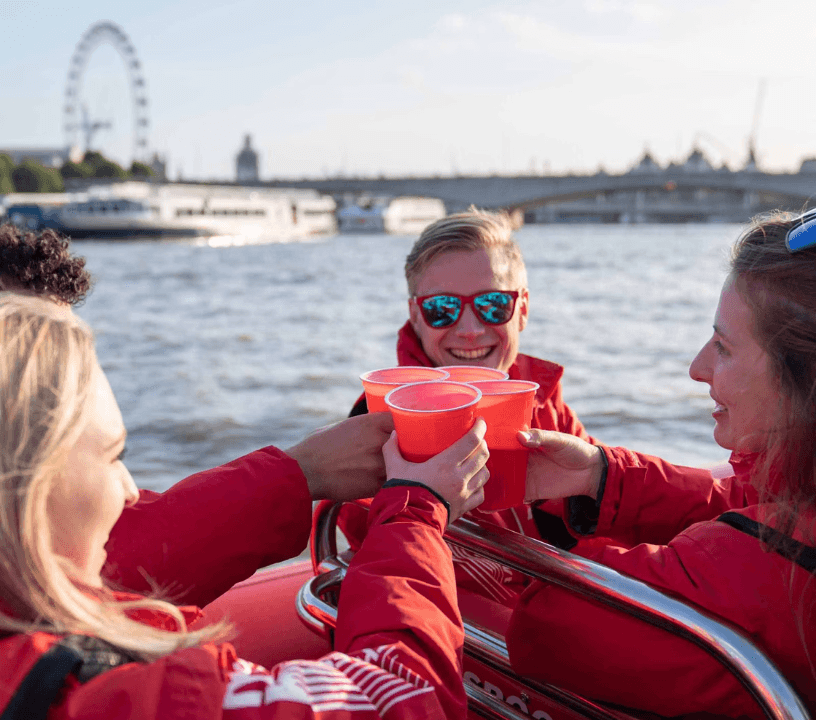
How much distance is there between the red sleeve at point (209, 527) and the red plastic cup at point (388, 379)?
18 cm

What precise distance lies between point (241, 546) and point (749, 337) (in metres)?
0.90

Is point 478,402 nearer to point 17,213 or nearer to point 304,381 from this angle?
point 304,381

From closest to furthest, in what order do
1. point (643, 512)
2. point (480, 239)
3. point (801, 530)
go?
point (801, 530), point (643, 512), point (480, 239)

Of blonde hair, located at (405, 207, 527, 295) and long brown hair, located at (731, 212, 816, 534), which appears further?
blonde hair, located at (405, 207, 527, 295)

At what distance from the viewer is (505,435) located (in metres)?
1.33

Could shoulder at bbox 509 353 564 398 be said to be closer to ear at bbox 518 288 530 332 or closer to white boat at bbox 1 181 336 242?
ear at bbox 518 288 530 332

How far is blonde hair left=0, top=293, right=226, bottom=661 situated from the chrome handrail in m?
0.63

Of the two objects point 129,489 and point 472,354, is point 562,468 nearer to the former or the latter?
point 472,354

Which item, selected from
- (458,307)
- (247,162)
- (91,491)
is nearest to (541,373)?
(458,307)

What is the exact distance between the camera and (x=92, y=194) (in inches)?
2018

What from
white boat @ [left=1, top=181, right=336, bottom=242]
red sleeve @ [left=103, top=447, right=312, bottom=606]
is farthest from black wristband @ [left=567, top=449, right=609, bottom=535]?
white boat @ [left=1, top=181, right=336, bottom=242]

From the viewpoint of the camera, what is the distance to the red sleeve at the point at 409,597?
98 centimetres

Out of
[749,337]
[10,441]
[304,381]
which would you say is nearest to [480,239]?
[749,337]

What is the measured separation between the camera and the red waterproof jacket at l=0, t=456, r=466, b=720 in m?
0.78
